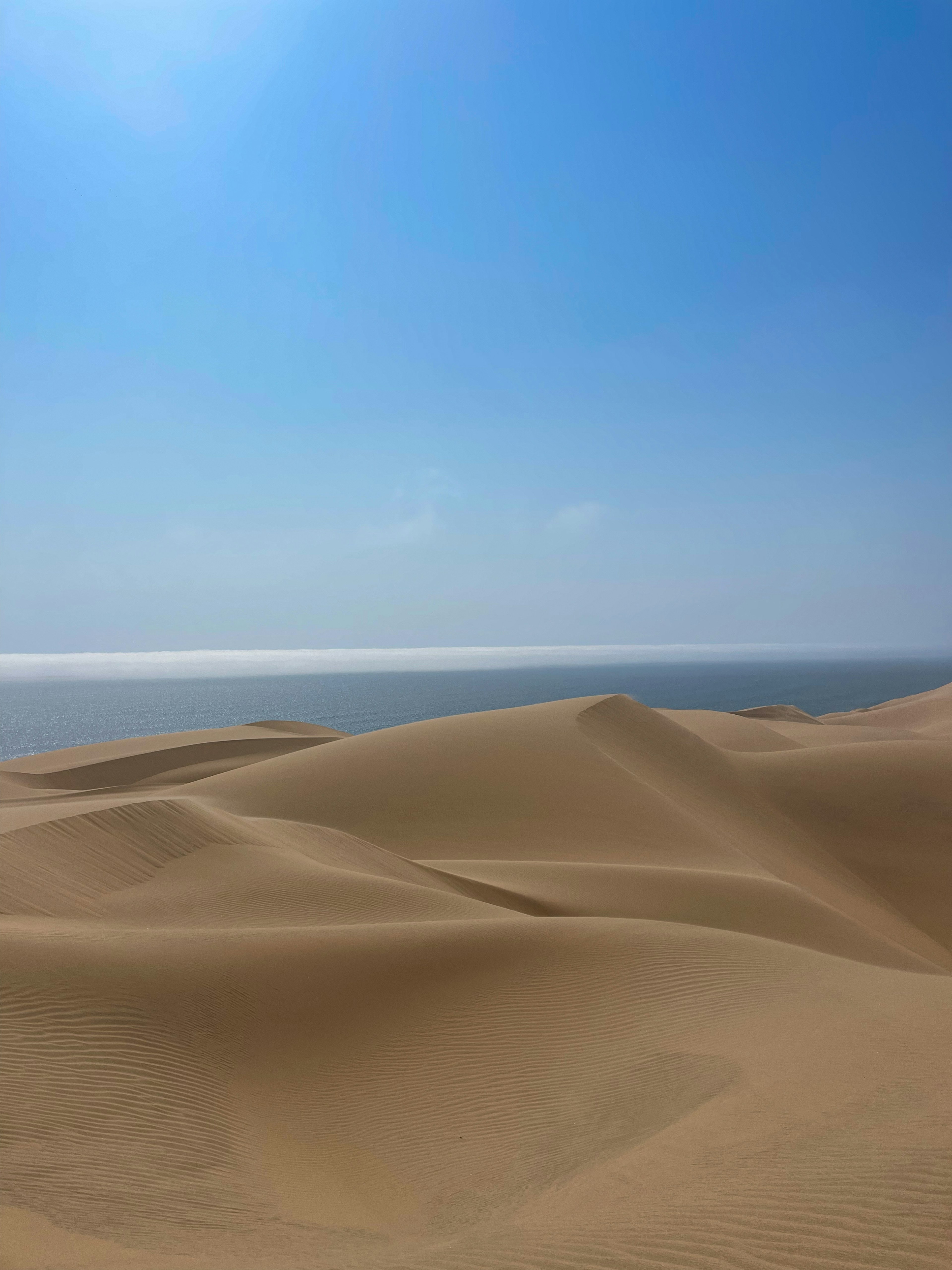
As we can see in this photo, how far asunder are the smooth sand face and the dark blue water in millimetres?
69556

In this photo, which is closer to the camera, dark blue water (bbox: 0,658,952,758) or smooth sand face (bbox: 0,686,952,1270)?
smooth sand face (bbox: 0,686,952,1270)

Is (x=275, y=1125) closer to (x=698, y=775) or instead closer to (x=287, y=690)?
(x=698, y=775)

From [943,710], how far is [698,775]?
50791mm

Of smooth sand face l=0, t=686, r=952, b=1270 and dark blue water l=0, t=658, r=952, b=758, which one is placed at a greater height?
smooth sand face l=0, t=686, r=952, b=1270

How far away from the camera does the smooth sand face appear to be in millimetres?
4570

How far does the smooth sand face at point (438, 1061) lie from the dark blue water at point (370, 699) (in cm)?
6956

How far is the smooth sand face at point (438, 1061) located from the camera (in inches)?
180

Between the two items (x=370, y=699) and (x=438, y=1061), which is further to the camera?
(x=370, y=699)

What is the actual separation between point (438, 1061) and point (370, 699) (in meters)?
118

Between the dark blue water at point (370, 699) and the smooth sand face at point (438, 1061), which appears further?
the dark blue water at point (370, 699)

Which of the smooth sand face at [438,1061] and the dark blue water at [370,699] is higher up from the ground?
the smooth sand face at [438,1061]

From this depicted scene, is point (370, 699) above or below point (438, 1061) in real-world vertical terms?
below

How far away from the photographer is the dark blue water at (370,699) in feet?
309

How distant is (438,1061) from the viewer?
7.85 metres
